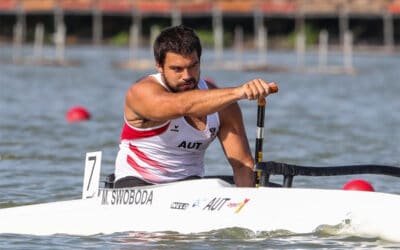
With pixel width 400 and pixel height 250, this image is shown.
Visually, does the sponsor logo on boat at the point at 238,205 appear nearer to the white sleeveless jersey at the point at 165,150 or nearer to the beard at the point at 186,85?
the white sleeveless jersey at the point at 165,150

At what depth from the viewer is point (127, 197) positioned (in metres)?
9.49

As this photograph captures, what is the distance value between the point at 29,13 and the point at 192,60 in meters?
78.6

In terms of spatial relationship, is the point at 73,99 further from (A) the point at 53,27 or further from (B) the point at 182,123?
(A) the point at 53,27

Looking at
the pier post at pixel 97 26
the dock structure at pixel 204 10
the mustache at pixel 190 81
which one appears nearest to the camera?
the mustache at pixel 190 81

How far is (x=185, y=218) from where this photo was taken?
9.30m

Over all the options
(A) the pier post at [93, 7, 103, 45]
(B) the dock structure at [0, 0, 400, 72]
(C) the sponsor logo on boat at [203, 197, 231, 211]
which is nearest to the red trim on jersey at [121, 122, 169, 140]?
(C) the sponsor logo on boat at [203, 197, 231, 211]

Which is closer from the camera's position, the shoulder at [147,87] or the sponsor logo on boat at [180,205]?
the shoulder at [147,87]

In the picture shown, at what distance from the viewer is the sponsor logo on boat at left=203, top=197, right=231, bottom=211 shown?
30.1 feet

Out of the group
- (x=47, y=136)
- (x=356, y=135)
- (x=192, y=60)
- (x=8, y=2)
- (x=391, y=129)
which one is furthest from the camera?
(x=8, y=2)

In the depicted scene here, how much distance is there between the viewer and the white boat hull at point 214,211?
8938 millimetres

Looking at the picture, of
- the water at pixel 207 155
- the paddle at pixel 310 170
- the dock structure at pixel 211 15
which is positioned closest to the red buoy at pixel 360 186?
the water at pixel 207 155

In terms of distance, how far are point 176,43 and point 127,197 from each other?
128 centimetres

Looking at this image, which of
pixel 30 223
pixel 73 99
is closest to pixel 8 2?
pixel 73 99

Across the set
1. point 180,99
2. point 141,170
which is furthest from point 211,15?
point 180,99
